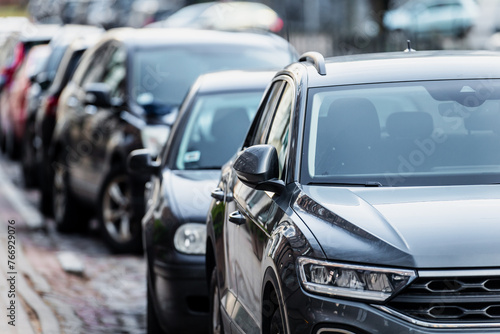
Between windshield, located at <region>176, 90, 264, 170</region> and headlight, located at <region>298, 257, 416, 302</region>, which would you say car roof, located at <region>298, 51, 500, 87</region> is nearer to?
headlight, located at <region>298, 257, 416, 302</region>

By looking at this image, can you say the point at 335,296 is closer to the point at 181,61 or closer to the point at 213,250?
the point at 213,250

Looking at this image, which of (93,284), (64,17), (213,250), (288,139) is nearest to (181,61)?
(93,284)

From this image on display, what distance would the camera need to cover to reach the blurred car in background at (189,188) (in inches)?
301

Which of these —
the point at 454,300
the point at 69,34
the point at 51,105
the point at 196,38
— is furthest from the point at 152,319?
the point at 69,34

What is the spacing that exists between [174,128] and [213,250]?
237cm

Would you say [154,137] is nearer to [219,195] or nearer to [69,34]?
[219,195]

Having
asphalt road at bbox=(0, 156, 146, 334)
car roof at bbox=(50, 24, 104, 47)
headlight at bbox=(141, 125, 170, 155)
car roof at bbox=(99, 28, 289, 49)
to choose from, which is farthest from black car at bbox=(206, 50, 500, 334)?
car roof at bbox=(50, 24, 104, 47)

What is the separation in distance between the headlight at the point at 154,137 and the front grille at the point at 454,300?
6.84m

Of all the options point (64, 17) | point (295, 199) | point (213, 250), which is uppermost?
point (64, 17)

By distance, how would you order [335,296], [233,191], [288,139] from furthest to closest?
[233,191] < [288,139] < [335,296]

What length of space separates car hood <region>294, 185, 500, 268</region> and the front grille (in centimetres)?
6

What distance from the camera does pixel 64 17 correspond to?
5944 centimetres

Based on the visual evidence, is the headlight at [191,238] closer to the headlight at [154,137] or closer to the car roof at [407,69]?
the car roof at [407,69]

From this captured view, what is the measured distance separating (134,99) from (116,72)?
0.86 metres
